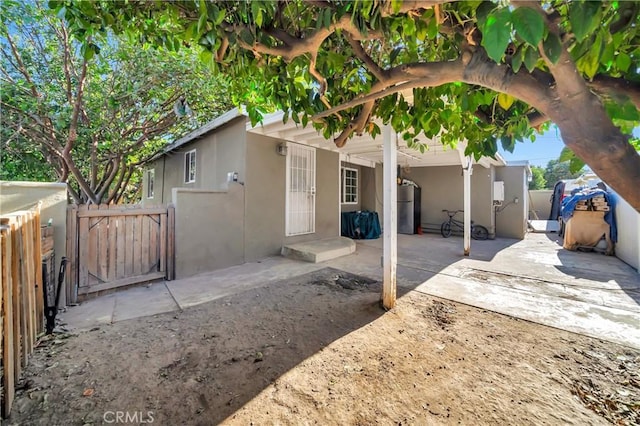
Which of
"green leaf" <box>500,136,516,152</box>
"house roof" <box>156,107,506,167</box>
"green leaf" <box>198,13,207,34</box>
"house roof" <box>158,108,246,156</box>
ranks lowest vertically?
"green leaf" <box>500,136,516,152</box>

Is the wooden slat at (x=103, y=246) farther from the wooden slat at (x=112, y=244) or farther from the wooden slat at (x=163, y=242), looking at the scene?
the wooden slat at (x=163, y=242)

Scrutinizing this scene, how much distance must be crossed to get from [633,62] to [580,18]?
747mm

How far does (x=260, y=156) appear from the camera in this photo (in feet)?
18.4

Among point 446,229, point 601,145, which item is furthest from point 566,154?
point 446,229

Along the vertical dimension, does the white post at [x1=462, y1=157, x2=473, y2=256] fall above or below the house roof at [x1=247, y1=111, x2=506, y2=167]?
below

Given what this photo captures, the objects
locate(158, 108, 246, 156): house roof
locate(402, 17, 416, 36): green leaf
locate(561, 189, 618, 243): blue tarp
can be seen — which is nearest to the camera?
locate(402, 17, 416, 36): green leaf

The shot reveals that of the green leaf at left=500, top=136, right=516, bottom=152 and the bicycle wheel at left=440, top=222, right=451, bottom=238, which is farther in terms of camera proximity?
the bicycle wheel at left=440, top=222, right=451, bottom=238

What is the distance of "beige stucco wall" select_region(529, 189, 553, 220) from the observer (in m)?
15.6

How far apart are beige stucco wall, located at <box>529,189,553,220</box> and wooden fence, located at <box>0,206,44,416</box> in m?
19.9

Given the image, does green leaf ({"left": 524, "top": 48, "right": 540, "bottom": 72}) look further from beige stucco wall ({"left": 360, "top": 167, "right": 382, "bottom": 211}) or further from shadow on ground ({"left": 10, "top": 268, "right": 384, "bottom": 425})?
beige stucco wall ({"left": 360, "top": 167, "right": 382, "bottom": 211})

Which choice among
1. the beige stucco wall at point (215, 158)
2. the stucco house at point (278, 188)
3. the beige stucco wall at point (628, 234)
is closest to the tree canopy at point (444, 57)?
the stucco house at point (278, 188)

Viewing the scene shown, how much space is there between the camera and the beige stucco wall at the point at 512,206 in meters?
8.91

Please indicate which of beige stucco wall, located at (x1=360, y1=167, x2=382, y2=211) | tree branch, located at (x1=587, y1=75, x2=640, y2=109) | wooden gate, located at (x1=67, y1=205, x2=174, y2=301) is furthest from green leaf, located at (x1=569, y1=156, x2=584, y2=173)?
beige stucco wall, located at (x1=360, y1=167, x2=382, y2=211)

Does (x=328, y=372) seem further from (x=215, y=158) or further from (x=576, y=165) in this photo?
(x=215, y=158)
